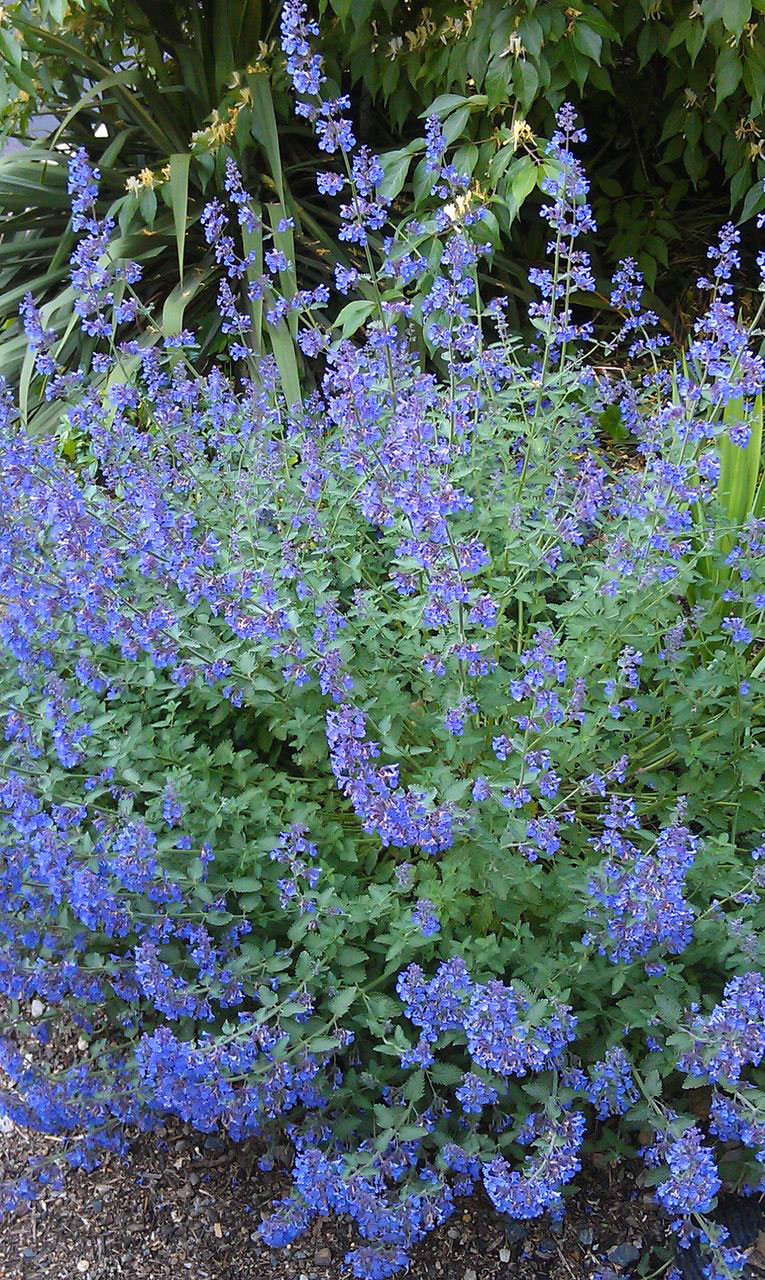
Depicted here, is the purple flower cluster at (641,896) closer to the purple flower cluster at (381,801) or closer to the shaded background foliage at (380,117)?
the purple flower cluster at (381,801)

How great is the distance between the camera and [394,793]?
6.94 ft

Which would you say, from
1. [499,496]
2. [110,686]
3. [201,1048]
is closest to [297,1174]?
[201,1048]

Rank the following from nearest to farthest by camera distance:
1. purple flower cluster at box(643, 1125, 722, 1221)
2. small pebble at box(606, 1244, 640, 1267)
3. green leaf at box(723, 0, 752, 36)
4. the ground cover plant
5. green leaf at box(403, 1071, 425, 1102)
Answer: purple flower cluster at box(643, 1125, 722, 1221), the ground cover plant, green leaf at box(403, 1071, 425, 1102), small pebble at box(606, 1244, 640, 1267), green leaf at box(723, 0, 752, 36)

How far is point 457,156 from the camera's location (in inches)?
165

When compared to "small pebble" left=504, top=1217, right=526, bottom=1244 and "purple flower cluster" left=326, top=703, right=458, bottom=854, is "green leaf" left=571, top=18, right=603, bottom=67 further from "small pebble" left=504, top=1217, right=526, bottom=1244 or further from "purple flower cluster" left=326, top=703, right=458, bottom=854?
"small pebble" left=504, top=1217, right=526, bottom=1244

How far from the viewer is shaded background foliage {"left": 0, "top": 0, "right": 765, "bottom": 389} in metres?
4.04

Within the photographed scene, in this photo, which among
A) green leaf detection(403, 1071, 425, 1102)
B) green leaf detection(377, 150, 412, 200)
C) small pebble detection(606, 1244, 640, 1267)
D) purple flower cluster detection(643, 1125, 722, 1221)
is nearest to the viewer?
purple flower cluster detection(643, 1125, 722, 1221)

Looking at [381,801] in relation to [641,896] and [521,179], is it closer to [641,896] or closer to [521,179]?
[641,896]

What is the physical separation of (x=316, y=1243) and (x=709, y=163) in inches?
189

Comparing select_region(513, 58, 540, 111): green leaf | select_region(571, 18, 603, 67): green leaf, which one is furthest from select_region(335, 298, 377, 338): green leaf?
select_region(571, 18, 603, 67): green leaf

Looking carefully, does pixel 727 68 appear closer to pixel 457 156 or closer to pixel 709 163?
pixel 457 156

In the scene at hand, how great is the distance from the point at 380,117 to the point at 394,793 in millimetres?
3915

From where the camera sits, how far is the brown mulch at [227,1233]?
2504 mm

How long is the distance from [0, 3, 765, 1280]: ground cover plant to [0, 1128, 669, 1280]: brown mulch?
0.36 feet
